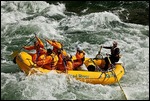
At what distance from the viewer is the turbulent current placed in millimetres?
11211

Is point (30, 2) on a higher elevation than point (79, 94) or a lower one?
higher

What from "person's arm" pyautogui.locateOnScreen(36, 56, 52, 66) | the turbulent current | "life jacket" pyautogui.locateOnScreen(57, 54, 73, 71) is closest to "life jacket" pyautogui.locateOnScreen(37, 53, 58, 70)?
"person's arm" pyautogui.locateOnScreen(36, 56, 52, 66)

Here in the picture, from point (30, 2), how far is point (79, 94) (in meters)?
10.3

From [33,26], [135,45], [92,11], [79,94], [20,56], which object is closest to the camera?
[79,94]

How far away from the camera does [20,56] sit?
1192 cm

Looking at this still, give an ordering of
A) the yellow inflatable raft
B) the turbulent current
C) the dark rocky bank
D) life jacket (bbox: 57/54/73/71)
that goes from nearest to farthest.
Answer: the turbulent current → the yellow inflatable raft → life jacket (bbox: 57/54/73/71) → the dark rocky bank

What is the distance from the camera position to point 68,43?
1571 centimetres

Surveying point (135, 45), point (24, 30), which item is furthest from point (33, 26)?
point (135, 45)

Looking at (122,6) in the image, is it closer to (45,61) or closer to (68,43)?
(68,43)

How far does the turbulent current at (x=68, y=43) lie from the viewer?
441 inches


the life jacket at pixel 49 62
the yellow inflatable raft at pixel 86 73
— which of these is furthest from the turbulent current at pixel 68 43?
the life jacket at pixel 49 62

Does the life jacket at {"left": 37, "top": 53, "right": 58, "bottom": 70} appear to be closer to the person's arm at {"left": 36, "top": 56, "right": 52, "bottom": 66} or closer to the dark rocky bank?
the person's arm at {"left": 36, "top": 56, "right": 52, "bottom": 66}

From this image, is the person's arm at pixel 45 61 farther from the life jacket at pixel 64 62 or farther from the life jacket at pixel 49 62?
the life jacket at pixel 64 62

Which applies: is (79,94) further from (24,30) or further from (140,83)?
(24,30)
